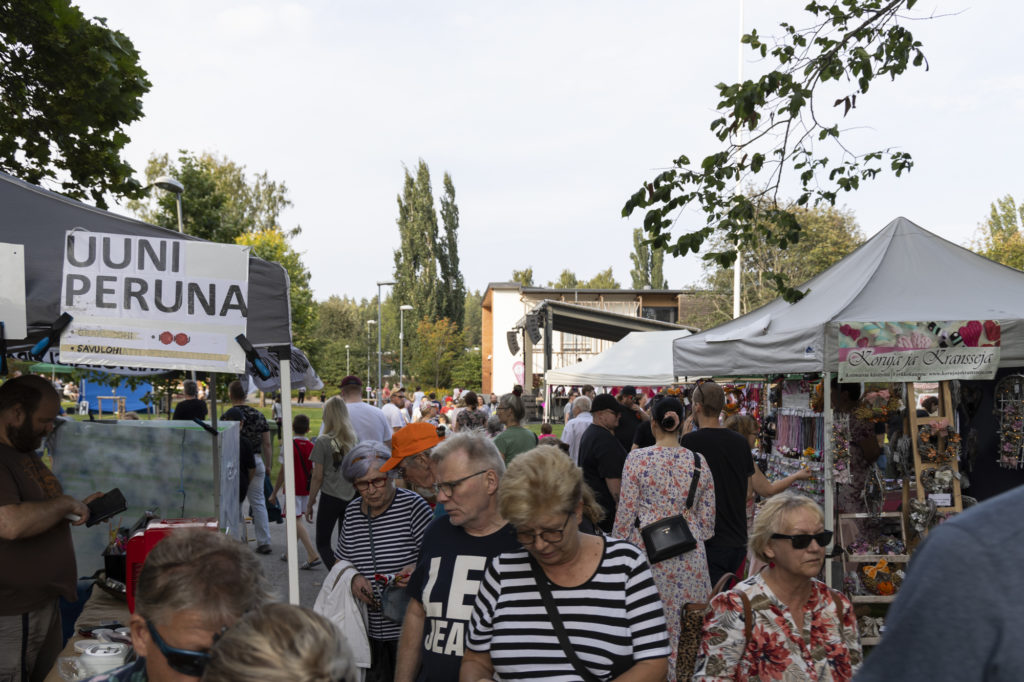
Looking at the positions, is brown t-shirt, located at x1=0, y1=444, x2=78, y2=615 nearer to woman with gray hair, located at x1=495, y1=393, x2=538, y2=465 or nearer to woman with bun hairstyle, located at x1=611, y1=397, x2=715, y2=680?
woman with bun hairstyle, located at x1=611, y1=397, x2=715, y2=680

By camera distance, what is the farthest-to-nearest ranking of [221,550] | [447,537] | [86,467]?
[86,467]
[447,537]
[221,550]

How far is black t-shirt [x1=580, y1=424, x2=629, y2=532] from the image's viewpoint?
6.88 meters

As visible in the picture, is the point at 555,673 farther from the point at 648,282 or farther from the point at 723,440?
the point at 648,282

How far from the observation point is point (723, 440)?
581cm

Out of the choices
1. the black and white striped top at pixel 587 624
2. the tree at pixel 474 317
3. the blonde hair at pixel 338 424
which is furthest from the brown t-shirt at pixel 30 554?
the tree at pixel 474 317

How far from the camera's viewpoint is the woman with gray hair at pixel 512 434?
828 cm

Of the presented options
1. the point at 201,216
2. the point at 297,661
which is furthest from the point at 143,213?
the point at 297,661

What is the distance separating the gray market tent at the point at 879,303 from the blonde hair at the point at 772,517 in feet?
9.22

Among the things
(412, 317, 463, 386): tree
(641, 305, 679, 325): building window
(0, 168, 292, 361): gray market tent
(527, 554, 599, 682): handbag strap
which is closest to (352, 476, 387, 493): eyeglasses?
(0, 168, 292, 361): gray market tent

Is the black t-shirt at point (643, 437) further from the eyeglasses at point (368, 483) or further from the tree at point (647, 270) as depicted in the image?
the tree at point (647, 270)

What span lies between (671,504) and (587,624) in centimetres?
268

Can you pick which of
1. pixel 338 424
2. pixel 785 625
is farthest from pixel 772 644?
pixel 338 424

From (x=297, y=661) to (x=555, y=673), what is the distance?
1267 millimetres

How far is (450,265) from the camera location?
2564 inches
